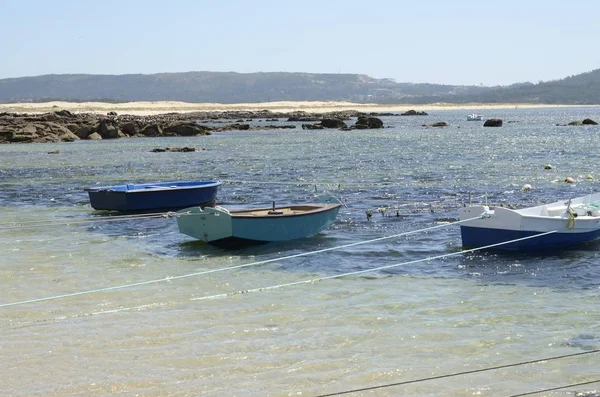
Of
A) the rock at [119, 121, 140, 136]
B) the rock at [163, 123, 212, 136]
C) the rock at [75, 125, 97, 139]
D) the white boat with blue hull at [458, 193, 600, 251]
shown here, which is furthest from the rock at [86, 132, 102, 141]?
the white boat with blue hull at [458, 193, 600, 251]

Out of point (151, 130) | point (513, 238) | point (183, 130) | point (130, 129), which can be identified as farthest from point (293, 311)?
point (151, 130)

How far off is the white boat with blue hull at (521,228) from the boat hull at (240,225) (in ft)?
10.9

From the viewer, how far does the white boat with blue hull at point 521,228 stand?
1488 cm

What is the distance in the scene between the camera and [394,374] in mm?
8586

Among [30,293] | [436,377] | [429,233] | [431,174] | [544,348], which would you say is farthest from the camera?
[431,174]

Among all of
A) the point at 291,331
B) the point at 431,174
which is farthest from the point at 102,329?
the point at 431,174

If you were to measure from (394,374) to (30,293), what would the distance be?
627 cm

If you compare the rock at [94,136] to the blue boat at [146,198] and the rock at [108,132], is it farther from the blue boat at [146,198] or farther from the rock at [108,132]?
the blue boat at [146,198]

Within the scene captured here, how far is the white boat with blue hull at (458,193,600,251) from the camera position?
1488 cm

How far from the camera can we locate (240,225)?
15.7m

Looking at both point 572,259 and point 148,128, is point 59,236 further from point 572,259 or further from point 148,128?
point 148,128

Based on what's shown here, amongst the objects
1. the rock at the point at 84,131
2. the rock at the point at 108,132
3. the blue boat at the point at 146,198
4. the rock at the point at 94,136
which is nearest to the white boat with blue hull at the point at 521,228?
the blue boat at the point at 146,198

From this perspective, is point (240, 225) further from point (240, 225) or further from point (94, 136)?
point (94, 136)

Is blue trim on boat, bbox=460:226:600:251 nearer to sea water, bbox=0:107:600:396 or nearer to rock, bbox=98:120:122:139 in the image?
sea water, bbox=0:107:600:396
